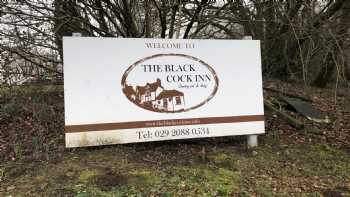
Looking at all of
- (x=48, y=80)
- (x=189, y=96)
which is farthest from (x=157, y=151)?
(x=48, y=80)

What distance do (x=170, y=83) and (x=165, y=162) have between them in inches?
48.5

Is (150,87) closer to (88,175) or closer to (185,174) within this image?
(185,174)

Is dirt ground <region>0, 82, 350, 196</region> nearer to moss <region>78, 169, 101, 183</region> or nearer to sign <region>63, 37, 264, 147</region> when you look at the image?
moss <region>78, 169, 101, 183</region>

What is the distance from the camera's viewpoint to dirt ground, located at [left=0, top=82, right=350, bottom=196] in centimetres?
491

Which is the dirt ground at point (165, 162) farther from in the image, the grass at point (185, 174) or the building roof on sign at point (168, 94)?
the building roof on sign at point (168, 94)

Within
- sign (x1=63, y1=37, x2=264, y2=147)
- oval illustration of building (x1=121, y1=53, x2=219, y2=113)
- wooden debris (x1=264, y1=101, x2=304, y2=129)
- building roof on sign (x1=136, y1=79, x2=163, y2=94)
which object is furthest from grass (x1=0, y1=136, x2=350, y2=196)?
wooden debris (x1=264, y1=101, x2=304, y2=129)

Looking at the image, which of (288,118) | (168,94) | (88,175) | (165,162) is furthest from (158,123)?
(288,118)

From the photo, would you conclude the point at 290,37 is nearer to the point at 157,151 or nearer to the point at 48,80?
the point at 157,151

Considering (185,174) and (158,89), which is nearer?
(185,174)

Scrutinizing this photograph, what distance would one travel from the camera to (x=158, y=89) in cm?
601

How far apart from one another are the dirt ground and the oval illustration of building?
2.63 ft

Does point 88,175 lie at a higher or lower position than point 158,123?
lower

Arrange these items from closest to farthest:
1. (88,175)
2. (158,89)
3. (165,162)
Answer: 1. (88,175)
2. (165,162)
3. (158,89)

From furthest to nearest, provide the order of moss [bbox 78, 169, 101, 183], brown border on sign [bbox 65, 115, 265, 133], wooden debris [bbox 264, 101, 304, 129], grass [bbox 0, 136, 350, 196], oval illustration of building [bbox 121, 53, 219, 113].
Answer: wooden debris [bbox 264, 101, 304, 129] < oval illustration of building [bbox 121, 53, 219, 113] < brown border on sign [bbox 65, 115, 265, 133] < moss [bbox 78, 169, 101, 183] < grass [bbox 0, 136, 350, 196]
